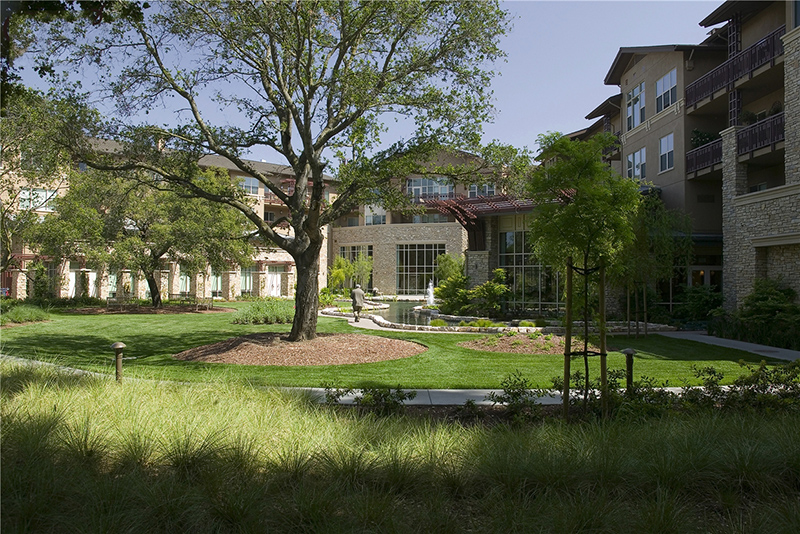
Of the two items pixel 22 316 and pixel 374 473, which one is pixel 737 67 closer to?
pixel 374 473

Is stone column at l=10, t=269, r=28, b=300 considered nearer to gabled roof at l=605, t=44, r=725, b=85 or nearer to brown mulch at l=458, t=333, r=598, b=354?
brown mulch at l=458, t=333, r=598, b=354

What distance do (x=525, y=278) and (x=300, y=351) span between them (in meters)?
17.4

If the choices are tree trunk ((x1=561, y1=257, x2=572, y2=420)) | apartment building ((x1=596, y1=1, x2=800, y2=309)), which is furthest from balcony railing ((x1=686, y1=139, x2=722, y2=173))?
tree trunk ((x1=561, y1=257, x2=572, y2=420))

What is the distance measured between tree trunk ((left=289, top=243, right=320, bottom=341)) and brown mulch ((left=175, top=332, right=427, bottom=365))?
34cm

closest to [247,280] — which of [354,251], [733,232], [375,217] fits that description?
[354,251]

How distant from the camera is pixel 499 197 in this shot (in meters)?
27.4

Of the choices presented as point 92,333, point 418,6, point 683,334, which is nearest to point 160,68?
point 418,6

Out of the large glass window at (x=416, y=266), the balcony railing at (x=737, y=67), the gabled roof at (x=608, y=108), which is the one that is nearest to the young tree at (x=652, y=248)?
the balcony railing at (x=737, y=67)

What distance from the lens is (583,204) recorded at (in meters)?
7.04

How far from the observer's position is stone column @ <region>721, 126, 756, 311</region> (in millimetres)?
19938

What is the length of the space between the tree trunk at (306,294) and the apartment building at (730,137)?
1458 cm

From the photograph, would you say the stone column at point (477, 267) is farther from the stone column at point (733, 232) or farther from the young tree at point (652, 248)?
the stone column at point (733, 232)

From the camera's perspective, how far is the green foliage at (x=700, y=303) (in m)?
22.6

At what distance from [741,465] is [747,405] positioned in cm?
260
